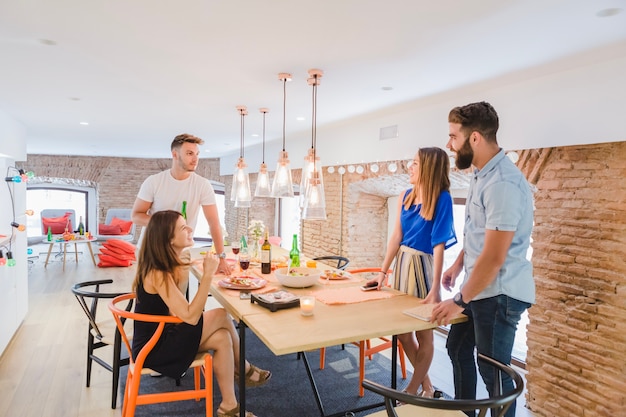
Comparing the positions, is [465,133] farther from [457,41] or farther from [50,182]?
[50,182]

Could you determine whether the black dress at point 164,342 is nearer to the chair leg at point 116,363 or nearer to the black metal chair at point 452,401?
the chair leg at point 116,363

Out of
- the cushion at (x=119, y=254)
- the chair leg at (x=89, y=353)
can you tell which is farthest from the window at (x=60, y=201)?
the chair leg at (x=89, y=353)

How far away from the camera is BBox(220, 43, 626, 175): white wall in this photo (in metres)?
2.28

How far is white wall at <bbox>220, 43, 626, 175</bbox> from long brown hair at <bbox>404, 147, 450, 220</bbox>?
79 cm

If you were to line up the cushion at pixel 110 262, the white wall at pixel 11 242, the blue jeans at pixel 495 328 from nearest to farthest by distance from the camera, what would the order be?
1. the blue jeans at pixel 495 328
2. the white wall at pixel 11 242
3. the cushion at pixel 110 262

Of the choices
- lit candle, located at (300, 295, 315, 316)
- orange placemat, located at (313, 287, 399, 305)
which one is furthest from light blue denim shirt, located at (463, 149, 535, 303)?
lit candle, located at (300, 295, 315, 316)

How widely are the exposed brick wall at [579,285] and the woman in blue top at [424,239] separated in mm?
814

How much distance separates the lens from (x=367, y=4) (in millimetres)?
1739

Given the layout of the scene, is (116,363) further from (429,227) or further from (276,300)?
(429,227)

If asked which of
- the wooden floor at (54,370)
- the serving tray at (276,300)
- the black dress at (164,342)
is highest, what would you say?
the serving tray at (276,300)

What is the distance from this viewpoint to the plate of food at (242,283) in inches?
98.7

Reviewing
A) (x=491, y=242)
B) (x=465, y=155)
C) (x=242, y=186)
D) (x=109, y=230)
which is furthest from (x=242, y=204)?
(x=109, y=230)

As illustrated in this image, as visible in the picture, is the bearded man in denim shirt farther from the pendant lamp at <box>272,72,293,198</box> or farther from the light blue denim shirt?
the pendant lamp at <box>272,72,293,198</box>

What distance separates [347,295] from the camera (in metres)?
2.39
